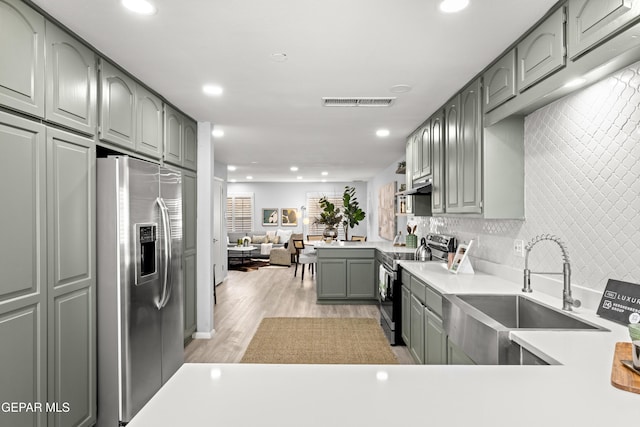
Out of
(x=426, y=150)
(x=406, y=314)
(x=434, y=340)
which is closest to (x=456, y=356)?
(x=434, y=340)

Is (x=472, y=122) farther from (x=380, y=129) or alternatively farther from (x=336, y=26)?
(x=380, y=129)

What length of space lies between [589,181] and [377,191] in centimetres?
783

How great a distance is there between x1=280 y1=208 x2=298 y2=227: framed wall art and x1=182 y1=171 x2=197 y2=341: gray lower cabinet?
7.71 m

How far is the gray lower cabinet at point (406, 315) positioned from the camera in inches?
141

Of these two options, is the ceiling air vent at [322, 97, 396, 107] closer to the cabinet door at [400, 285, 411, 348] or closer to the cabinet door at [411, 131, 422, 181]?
the cabinet door at [411, 131, 422, 181]

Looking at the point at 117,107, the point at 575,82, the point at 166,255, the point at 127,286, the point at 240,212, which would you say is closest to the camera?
the point at 575,82

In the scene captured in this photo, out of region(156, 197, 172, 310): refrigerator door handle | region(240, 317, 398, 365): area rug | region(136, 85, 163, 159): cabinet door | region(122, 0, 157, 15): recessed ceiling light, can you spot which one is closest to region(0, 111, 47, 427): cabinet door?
region(122, 0, 157, 15): recessed ceiling light

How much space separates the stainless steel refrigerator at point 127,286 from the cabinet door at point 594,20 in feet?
7.97

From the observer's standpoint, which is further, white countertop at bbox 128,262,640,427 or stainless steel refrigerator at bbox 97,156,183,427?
stainless steel refrigerator at bbox 97,156,183,427

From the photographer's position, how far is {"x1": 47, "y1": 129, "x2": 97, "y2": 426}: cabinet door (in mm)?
2033

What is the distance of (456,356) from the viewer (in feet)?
7.49

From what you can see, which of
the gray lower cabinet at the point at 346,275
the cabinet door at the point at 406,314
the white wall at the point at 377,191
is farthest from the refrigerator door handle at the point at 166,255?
the white wall at the point at 377,191

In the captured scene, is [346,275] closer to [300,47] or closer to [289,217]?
[300,47]

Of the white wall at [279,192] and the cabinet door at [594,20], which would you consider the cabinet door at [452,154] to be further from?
the white wall at [279,192]
